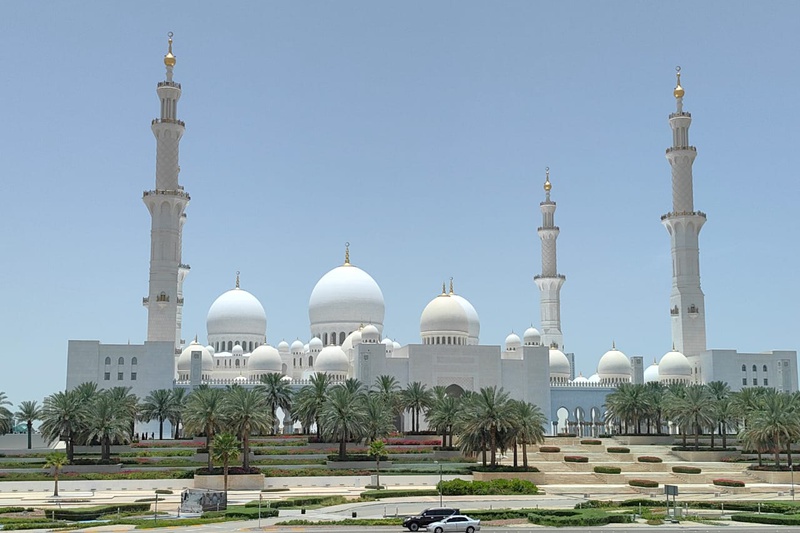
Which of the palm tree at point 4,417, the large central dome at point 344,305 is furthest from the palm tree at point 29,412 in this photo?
the large central dome at point 344,305

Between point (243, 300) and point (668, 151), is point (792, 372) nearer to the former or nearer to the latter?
point (668, 151)

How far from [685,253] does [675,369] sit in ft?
30.8

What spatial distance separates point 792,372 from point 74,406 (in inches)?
2198

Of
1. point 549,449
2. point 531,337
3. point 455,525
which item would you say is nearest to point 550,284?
point 531,337

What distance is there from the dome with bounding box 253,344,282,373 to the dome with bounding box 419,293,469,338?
477 inches

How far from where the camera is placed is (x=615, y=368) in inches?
3302

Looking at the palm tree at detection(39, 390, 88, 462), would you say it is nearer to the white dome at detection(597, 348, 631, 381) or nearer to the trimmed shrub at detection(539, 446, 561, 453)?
the trimmed shrub at detection(539, 446, 561, 453)

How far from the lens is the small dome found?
7819cm

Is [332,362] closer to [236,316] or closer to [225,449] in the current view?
[236,316]

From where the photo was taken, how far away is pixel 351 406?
5419 cm

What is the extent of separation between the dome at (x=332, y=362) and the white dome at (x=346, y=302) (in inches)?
298

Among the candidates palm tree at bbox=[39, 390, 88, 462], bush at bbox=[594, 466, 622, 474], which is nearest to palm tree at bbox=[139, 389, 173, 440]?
palm tree at bbox=[39, 390, 88, 462]

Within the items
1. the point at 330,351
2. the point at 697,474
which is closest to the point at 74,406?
the point at 330,351

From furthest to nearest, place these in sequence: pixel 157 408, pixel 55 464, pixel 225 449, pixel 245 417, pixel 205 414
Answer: pixel 157 408, pixel 205 414, pixel 245 417, pixel 55 464, pixel 225 449
